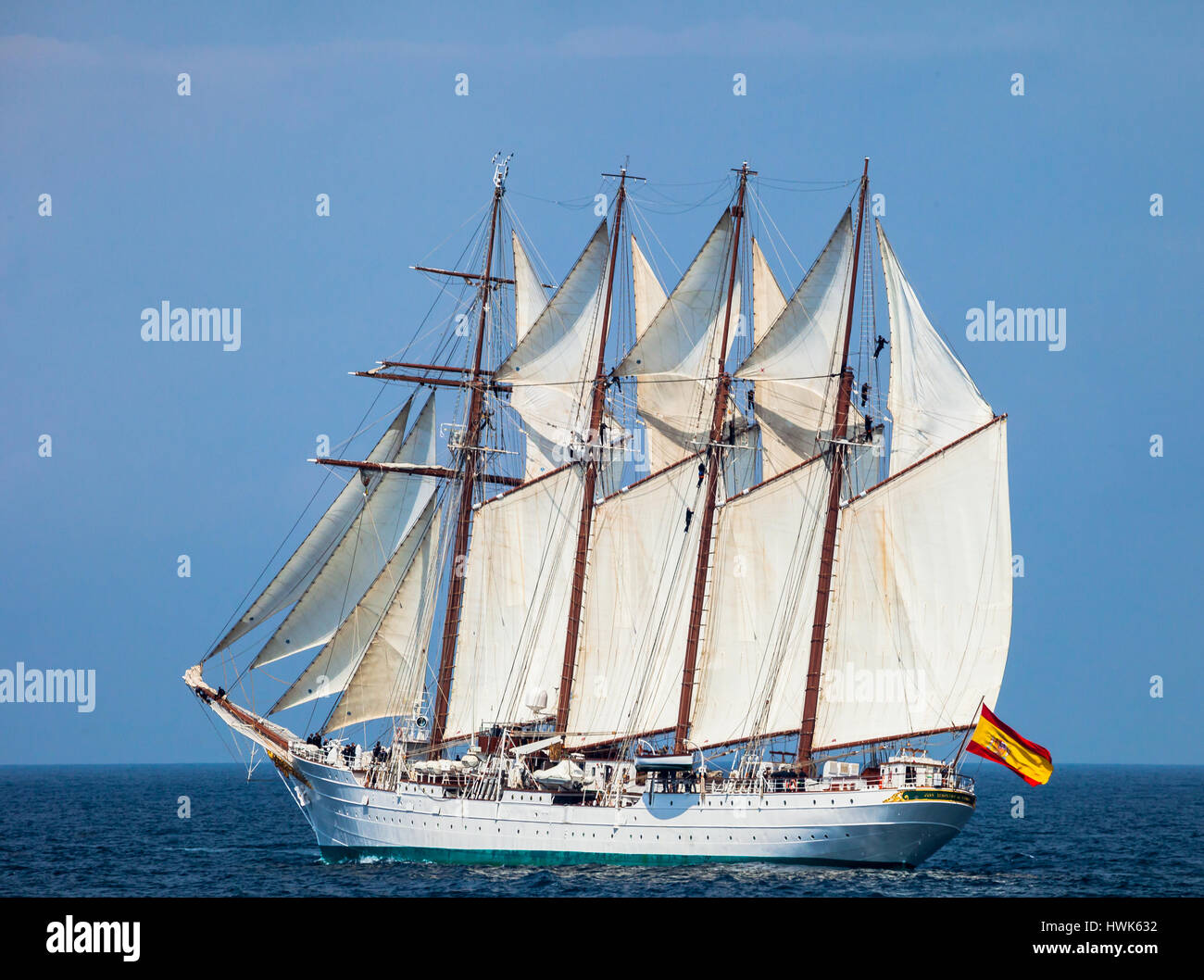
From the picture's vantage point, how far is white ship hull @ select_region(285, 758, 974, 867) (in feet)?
169

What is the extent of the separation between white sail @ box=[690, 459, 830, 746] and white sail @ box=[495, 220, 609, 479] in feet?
28.7

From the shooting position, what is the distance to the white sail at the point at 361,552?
202 feet

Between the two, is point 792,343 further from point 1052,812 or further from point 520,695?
point 1052,812

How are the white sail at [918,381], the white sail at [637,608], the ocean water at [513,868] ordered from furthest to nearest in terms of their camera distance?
the white sail at [637,608]
the white sail at [918,381]
the ocean water at [513,868]

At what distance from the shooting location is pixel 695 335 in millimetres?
60188

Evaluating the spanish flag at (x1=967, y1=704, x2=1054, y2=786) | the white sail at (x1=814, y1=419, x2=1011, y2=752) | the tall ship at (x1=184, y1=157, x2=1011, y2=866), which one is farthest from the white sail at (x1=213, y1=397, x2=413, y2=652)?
the spanish flag at (x1=967, y1=704, x2=1054, y2=786)

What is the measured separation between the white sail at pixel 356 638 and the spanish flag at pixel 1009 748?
81.3 ft

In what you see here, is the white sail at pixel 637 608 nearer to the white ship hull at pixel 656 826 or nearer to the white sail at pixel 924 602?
the white ship hull at pixel 656 826

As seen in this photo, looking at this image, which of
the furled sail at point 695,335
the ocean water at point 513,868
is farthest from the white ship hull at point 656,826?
the furled sail at point 695,335

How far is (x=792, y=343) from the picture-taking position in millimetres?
57531

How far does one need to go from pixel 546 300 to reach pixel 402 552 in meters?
13.2

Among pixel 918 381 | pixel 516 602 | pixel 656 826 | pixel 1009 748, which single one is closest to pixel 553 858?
pixel 656 826

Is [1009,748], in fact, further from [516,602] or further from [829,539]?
[516,602]
